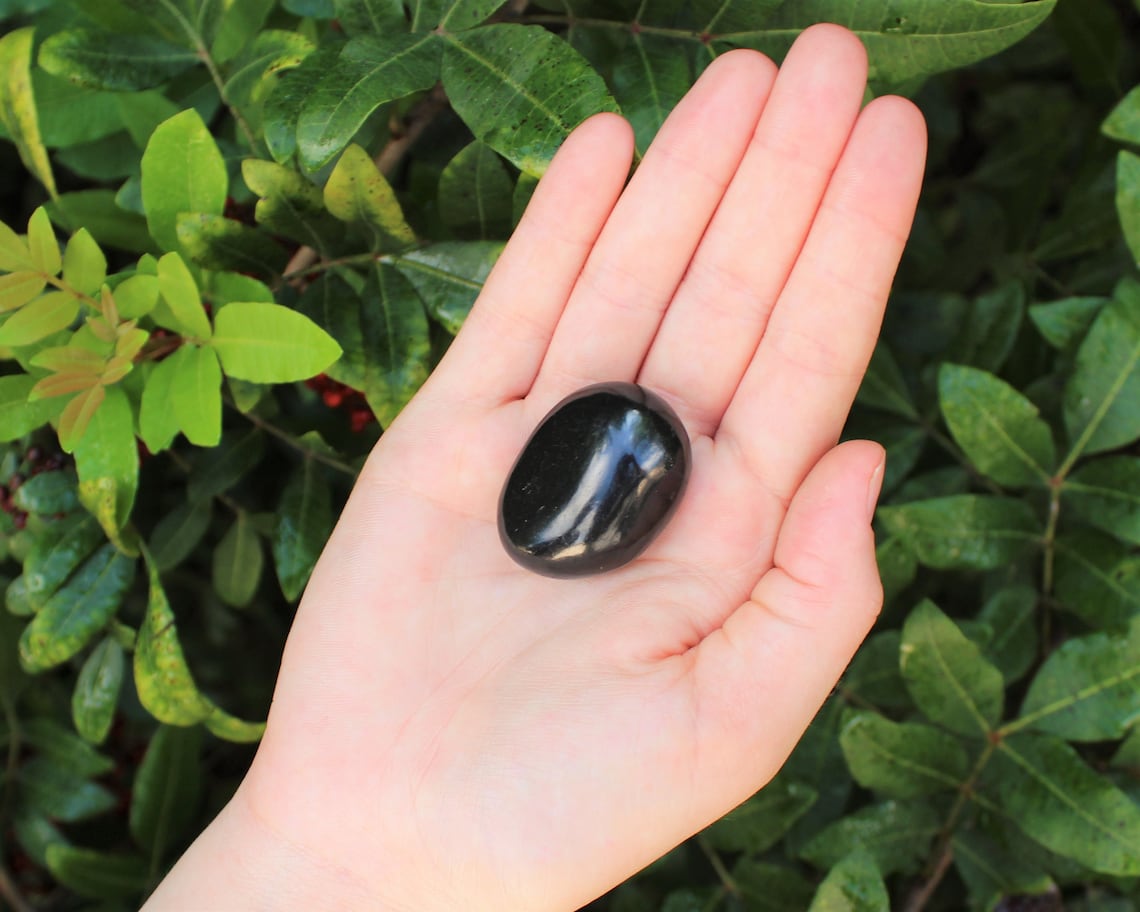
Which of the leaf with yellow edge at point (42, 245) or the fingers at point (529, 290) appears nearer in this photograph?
the leaf with yellow edge at point (42, 245)

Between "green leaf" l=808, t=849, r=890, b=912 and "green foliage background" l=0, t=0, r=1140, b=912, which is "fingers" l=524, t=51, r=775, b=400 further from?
"green leaf" l=808, t=849, r=890, b=912

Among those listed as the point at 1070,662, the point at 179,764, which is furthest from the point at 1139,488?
the point at 179,764

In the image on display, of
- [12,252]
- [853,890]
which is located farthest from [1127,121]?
[12,252]

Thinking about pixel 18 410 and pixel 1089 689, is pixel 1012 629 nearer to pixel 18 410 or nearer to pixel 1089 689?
pixel 1089 689

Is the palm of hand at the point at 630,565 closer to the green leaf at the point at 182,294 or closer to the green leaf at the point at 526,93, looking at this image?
the green leaf at the point at 526,93

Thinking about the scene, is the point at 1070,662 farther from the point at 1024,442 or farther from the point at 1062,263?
the point at 1062,263

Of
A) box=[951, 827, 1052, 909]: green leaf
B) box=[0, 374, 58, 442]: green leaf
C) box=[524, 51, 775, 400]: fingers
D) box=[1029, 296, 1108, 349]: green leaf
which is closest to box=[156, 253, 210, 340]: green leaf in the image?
box=[0, 374, 58, 442]: green leaf

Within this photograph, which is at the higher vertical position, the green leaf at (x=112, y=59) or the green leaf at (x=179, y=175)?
the green leaf at (x=112, y=59)

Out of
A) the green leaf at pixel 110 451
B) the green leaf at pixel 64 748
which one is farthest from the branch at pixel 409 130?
the green leaf at pixel 64 748
